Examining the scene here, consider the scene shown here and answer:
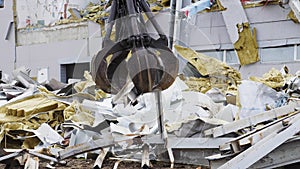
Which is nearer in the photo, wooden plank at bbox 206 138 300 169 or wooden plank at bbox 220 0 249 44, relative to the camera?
wooden plank at bbox 206 138 300 169

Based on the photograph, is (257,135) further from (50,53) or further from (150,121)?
(50,53)

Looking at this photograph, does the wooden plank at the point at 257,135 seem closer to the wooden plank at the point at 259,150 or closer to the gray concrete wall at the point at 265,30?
the wooden plank at the point at 259,150

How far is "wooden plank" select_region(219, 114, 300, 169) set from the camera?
2.40 metres

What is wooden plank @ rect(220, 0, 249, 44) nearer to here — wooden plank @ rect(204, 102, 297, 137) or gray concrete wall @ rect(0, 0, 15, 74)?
wooden plank @ rect(204, 102, 297, 137)

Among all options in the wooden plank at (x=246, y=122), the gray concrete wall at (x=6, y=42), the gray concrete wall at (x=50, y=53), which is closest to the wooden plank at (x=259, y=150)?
the wooden plank at (x=246, y=122)

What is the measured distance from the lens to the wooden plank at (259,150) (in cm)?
240

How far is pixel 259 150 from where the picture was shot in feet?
7.95

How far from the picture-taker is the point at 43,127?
388cm

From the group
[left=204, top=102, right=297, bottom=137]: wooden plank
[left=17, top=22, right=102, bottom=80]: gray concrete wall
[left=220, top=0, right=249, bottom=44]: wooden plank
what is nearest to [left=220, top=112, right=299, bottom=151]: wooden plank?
[left=204, top=102, right=297, bottom=137]: wooden plank

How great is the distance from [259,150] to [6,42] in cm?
958

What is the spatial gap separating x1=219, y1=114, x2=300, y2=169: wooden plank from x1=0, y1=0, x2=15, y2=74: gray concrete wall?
362 inches

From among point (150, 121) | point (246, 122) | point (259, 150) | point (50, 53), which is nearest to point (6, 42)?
point (50, 53)

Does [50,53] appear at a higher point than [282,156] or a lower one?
lower

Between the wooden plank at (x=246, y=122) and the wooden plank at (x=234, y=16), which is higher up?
the wooden plank at (x=234, y=16)
